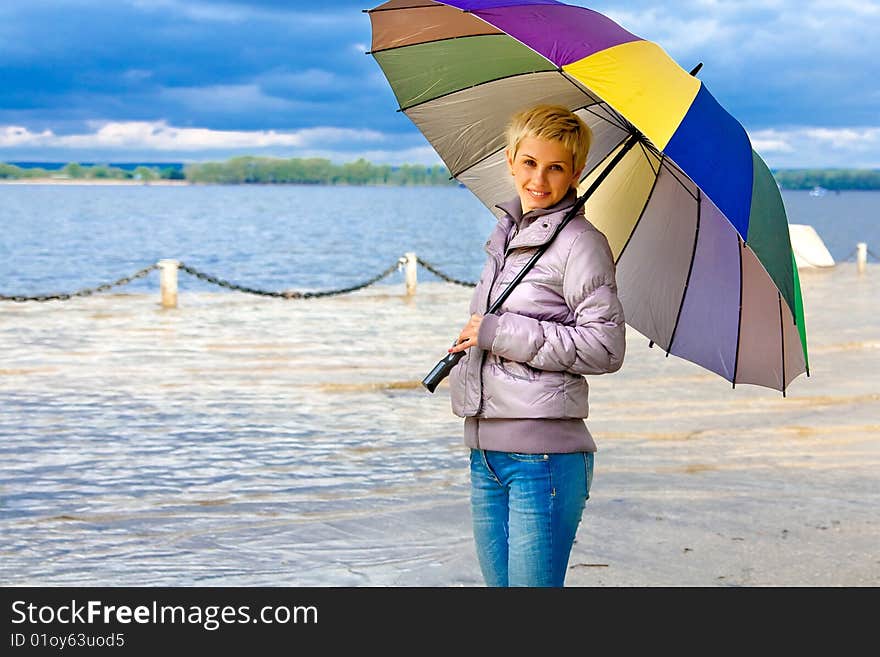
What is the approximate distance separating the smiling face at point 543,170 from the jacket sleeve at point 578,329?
16 cm

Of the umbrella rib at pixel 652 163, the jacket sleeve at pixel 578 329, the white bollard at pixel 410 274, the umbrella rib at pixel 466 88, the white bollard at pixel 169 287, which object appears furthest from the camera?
the white bollard at pixel 410 274

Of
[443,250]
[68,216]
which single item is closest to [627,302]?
[443,250]

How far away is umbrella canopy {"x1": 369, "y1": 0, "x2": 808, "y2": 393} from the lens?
4.23 meters

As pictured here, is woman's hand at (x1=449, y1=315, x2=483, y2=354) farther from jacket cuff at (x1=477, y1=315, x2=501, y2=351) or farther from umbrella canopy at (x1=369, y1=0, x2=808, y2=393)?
umbrella canopy at (x1=369, y1=0, x2=808, y2=393)

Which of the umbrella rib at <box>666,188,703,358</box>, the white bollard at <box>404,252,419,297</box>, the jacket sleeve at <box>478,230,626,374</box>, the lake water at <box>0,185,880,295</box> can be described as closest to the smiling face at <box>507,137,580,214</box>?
the jacket sleeve at <box>478,230,626,374</box>

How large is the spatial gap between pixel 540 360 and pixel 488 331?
165 millimetres

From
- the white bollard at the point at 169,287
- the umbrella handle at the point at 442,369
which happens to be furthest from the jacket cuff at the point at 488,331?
the white bollard at the point at 169,287

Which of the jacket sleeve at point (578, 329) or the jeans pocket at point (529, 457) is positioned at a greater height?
the jacket sleeve at point (578, 329)

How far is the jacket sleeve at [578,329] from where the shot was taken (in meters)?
3.43

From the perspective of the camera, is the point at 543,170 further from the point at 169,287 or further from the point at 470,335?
the point at 169,287

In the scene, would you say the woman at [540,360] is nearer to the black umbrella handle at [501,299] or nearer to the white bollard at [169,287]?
the black umbrella handle at [501,299]

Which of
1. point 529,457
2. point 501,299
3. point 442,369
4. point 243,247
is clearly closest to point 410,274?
point 442,369

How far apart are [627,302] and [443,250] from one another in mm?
56757
